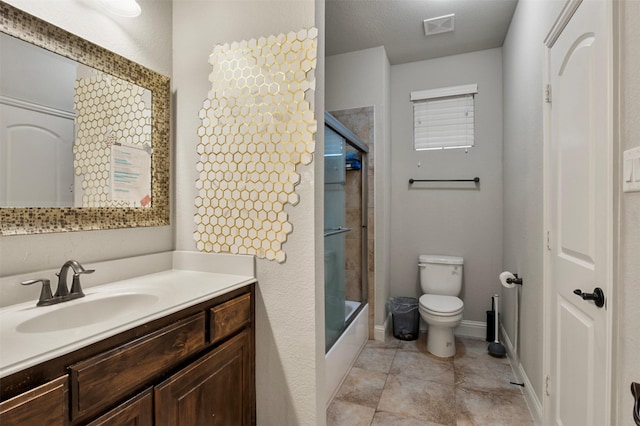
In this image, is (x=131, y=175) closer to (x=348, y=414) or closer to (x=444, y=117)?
(x=348, y=414)

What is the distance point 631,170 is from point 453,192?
7.35ft

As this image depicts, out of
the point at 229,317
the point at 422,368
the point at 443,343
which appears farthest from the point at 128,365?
the point at 443,343

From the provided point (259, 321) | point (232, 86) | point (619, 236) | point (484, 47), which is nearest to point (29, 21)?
point (232, 86)

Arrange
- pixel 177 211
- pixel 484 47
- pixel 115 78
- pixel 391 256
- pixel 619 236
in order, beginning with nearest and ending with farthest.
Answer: pixel 619 236, pixel 115 78, pixel 177 211, pixel 484 47, pixel 391 256

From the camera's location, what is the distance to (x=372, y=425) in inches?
69.9

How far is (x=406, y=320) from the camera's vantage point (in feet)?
9.61

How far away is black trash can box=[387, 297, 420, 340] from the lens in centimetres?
292

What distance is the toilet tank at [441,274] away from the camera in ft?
9.55

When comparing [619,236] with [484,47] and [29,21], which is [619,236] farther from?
[484,47]

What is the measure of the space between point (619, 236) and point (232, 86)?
1.69m

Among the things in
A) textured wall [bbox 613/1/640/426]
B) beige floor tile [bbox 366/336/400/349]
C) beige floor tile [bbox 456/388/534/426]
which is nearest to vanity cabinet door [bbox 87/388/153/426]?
textured wall [bbox 613/1/640/426]

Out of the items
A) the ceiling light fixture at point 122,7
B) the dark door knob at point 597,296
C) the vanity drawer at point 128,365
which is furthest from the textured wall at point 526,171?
the ceiling light fixture at point 122,7

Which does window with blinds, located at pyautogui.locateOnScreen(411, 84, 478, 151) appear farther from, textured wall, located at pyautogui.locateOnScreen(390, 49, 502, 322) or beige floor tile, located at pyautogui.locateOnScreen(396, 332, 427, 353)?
beige floor tile, located at pyautogui.locateOnScreen(396, 332, 427, 353)

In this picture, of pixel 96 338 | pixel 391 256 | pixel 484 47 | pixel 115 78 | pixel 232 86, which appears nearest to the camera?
pixel 96 338
